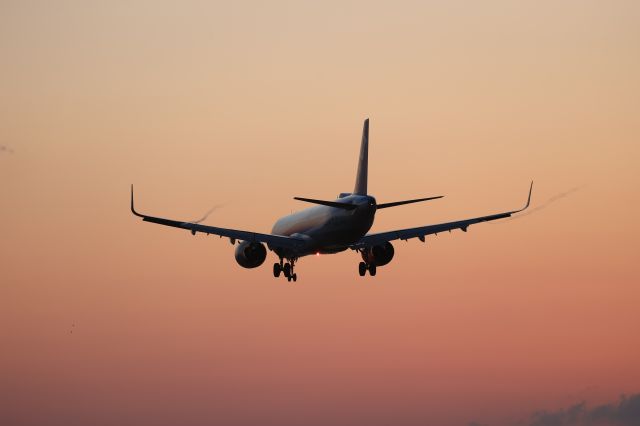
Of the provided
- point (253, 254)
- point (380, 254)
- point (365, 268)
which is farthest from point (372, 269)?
point (253, 254)

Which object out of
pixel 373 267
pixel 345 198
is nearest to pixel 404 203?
pixel 345 198

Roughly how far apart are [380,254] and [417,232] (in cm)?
397

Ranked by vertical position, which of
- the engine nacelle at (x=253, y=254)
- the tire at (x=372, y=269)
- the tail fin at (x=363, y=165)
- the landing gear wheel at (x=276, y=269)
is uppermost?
the tail fin at (x=363, y=165)

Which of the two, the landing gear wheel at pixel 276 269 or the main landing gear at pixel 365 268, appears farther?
the landing gear wheel at pixel 276 269

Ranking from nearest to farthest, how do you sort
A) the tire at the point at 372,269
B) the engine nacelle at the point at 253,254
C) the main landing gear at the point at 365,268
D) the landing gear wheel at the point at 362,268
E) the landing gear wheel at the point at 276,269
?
1. the engine nacelle at the point at 253,254
2. the tire at the point at 372,269
3. the main landing gear at the point at 365,268
4. the landing gear wheel at the point at 362,268
5. the landing gear wheel at the point at 276,269

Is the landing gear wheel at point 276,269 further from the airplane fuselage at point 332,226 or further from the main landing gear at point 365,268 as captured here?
the main landing gear at point 365,268

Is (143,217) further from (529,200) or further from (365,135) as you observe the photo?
(529,200)

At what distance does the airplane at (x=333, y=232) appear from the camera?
110938mm

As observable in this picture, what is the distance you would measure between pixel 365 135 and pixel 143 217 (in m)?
21.4

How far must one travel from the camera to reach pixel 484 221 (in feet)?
393

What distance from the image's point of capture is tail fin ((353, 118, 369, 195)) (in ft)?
384

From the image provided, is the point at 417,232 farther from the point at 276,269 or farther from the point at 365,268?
the point at 276,269

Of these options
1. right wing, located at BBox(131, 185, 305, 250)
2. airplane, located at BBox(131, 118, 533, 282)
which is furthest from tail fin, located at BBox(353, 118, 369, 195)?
right wing, located at BBox(131, 185, 305, 250)

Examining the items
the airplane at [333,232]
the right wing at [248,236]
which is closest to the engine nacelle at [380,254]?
the airplane at [333,232]
